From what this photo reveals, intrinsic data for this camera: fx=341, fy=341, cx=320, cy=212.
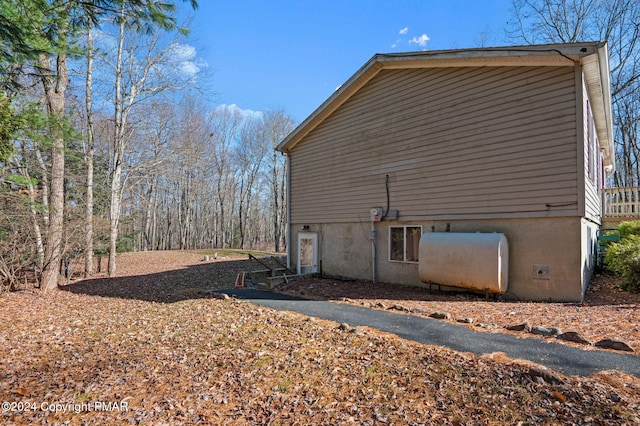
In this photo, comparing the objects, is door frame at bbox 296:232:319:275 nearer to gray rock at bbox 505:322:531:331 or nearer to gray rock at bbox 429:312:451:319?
gray rock at bbox 429:312:451:319

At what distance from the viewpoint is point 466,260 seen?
819 centimetres

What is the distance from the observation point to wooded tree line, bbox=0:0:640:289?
23.6ft

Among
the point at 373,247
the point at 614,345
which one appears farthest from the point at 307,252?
the point at 614,345

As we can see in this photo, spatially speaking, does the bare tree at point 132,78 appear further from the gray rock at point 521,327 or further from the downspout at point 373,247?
the gray rock at point 521,327

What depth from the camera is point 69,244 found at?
10.6 metres

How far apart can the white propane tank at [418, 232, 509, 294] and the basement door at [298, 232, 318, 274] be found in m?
4.96

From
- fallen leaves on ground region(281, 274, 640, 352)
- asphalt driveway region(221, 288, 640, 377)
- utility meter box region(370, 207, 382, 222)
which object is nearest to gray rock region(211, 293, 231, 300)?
asphalt driveway region(221, 288, 640, 377)

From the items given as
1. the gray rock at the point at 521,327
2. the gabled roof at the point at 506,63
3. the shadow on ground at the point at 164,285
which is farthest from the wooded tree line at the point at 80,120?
the gray rock at the point at 521,327

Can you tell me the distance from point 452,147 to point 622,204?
26.7 ft

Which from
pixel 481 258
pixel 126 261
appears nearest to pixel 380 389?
pixel 481 258

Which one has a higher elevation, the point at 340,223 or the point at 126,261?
the point at 340,223

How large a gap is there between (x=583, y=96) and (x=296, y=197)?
9.65 metres

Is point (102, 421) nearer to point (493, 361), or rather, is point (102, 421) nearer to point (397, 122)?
point (493, 361)

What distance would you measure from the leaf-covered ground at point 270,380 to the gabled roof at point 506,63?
683cm
